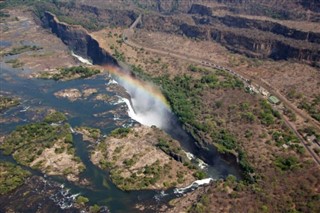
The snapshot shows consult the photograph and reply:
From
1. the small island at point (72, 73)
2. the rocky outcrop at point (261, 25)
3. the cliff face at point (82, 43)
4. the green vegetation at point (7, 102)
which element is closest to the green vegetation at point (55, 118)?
the green vegetation at point (7, 102)

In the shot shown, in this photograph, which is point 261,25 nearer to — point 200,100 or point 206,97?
point 206,97

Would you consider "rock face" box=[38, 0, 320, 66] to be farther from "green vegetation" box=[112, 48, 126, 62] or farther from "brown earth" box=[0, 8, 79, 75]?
"brown earth" box=[0, 8, 79, 75]

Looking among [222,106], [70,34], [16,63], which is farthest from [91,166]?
[70,34]

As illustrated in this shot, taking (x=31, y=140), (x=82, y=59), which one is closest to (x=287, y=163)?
(x=31, y=140)

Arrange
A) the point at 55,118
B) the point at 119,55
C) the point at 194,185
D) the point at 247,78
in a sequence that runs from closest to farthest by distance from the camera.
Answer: the point at 194,185 → the point at 55,118 → the point at 247,78 → the point at 119,55

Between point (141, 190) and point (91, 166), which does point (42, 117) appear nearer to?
point (91, 166)
